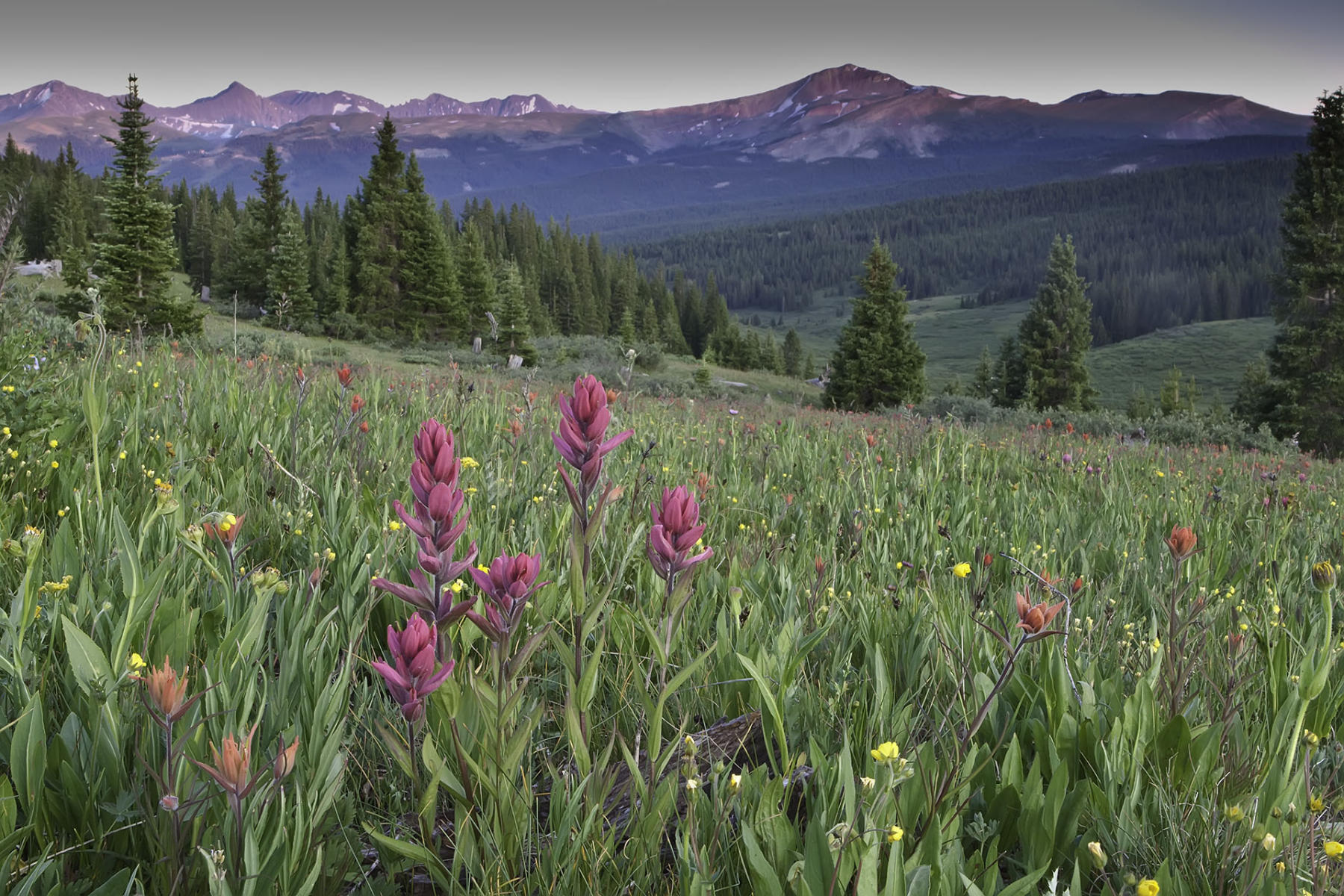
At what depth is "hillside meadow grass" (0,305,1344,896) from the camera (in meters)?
1.15

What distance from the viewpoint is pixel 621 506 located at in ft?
10.4

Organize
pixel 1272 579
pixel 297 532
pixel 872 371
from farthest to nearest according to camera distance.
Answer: pixel 872 371 → pixel 1272 579 → pixel 297 532

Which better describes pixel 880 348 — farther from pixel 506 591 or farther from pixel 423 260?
pixel 506 591

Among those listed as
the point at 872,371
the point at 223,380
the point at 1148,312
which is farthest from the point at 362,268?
the point at 1148,312

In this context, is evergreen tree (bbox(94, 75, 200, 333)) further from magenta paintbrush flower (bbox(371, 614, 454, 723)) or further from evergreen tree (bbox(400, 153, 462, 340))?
magenta paintbrush flower (bbox(371, 614, 454, 723))

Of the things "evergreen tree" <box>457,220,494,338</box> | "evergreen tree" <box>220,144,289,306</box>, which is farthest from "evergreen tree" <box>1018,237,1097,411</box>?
"evergreen tree" <box>220,144,289,306</box>

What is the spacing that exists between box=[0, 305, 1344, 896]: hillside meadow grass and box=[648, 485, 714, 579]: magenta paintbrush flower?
0.01m

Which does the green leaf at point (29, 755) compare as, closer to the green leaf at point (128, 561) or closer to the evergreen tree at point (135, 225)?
the green leaf at point (128, 561)

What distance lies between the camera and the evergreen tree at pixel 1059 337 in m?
57.3

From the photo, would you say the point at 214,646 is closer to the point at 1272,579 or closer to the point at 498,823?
the point at 498,823

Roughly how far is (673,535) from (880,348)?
47.6m

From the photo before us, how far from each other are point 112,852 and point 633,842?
0.79 meters

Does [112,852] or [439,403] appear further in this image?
[439,403]

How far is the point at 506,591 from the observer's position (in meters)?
Result: 1.13
